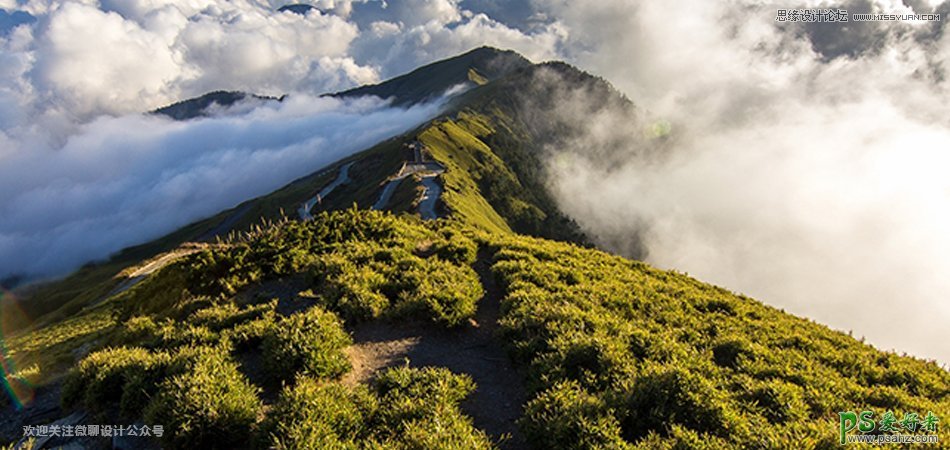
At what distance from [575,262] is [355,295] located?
428 inches

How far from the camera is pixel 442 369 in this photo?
10.1 meters

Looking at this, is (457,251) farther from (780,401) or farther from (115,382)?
(780,401)

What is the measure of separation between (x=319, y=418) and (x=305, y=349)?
2.65 m

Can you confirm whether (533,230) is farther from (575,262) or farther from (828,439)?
(828,439)

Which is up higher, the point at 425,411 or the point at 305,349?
the point at 305,349

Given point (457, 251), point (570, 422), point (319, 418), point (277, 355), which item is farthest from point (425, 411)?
point (457, 251)

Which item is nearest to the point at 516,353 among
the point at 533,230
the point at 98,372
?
the point at 98,372

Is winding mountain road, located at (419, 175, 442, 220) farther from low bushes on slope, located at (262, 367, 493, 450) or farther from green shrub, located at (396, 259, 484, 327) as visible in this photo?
low bushes on slope, located at (262, 367, 493, 450)

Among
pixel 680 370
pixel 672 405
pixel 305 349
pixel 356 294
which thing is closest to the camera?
pixel 672 405

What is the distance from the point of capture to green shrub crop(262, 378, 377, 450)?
22.1ft

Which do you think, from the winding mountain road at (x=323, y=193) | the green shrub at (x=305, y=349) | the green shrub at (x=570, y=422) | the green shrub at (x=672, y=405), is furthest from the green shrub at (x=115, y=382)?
the winding mountain road at (x=323, y=193)

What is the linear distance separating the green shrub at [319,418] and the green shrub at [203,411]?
0.52 m

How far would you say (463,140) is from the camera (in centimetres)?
18588

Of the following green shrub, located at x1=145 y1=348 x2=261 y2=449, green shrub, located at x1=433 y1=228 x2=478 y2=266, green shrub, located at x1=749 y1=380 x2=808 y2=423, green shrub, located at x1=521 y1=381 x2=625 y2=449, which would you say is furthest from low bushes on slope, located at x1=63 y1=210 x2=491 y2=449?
green shrub, located at x1=749 y1=380 x2=808 y2=423
